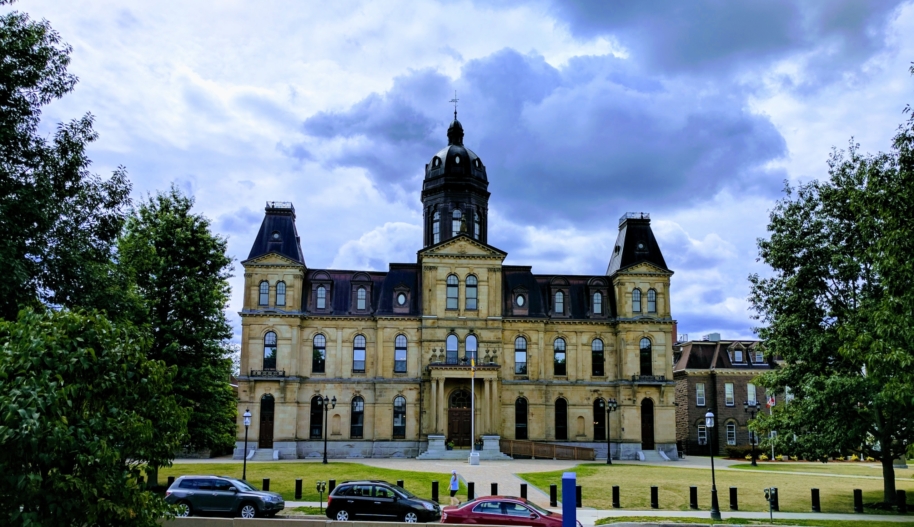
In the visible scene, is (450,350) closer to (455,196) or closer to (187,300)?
(455,196)

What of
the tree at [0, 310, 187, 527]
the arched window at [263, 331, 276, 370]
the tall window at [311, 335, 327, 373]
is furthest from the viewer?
the tall window at [311, 335, 327, 373]

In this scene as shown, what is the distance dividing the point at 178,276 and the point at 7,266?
1887 centimetres

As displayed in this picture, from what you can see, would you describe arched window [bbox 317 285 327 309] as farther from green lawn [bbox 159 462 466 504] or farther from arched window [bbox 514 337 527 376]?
arched window [bbox 514 337 527 376]

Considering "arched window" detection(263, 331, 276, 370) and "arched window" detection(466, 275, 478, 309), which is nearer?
"arched window" detection(263, 331, 276, 370)

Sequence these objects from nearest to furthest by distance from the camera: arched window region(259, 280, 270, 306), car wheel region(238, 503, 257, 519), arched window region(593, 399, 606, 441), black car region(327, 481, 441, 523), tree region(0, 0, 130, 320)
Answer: tree region(0, 0, 130, 320), black car region(327, 481, 441, 523), car wheel region(238, 503, 257, 519), arched window region(259, 280, 270, 306), arched window region(593, 399, 606, 441)

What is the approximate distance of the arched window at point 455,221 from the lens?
Result: 63.1 meters

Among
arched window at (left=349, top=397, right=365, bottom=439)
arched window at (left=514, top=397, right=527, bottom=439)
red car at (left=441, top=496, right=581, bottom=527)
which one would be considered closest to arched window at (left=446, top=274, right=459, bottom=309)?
arched window at (left=514, top=397, right=527, bottom=439)

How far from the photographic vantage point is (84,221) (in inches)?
869

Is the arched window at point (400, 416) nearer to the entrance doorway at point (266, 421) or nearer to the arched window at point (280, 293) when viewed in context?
the entrance doorway at point (266, 421)

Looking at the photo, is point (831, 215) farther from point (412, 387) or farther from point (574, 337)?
point (412, 387)

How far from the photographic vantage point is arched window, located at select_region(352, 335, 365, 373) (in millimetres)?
58781

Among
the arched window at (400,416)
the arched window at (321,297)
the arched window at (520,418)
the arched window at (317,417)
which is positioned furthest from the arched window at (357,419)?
the arched window at (520,418)

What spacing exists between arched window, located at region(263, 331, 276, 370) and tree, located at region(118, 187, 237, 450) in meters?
19.4

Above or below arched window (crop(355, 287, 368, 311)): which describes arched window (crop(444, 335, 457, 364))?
below
